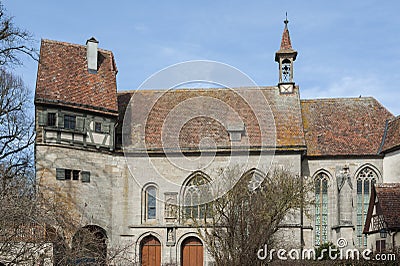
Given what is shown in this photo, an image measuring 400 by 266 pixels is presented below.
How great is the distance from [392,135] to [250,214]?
17.1 m

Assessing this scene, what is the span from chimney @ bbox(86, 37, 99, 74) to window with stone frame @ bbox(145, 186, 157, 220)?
22.6 ft

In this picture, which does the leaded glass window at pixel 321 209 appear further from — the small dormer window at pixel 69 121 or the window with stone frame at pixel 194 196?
the small dormer window at pixel 69 121

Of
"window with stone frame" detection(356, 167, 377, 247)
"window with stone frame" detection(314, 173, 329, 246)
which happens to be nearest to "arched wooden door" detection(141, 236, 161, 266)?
"window with stone frame" detection(314, 173, 329, 246)

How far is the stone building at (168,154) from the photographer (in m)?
31.3

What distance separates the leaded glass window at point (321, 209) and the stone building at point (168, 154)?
5 cm

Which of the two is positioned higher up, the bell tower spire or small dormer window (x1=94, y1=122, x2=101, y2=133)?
the bell tower spire

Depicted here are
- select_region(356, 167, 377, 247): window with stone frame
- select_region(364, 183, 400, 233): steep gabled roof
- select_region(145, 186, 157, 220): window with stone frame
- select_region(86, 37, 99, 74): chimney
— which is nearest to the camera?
select_region(364, 183, 400, 233): steep gabled roof

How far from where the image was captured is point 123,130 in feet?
111

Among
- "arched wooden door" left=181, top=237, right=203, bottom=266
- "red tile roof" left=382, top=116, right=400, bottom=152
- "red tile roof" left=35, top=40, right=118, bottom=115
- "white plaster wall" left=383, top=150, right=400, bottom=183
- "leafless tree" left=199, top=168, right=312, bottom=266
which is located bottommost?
"arched wooden door" left=181, top=237, right=203, bottom=266

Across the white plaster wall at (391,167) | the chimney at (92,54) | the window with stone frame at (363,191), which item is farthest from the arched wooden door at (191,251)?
the white plaster wall at (391,167)

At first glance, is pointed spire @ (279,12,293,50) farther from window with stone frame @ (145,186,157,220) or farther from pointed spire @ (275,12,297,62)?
window with stone frame @ (145,186,157,220)

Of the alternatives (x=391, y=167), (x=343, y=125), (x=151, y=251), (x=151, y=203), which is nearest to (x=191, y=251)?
(x=151, y=251)

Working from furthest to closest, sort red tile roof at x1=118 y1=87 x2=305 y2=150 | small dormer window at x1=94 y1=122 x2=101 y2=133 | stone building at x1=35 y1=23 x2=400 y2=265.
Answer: red tile roof at x1=118 y1=87 x2=305 y2=150
small dormer window at x1=94 y1=122 x2=101 y2=133
stone building at x1=35 y1=23 x2=400 y2=265

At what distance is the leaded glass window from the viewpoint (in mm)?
33938
